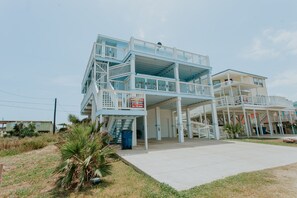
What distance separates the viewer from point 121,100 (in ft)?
31.8

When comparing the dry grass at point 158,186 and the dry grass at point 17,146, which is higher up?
the dry grass at point 17,146

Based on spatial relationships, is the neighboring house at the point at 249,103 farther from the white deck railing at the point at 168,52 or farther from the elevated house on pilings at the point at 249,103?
the white deck railing at the point at 168,52

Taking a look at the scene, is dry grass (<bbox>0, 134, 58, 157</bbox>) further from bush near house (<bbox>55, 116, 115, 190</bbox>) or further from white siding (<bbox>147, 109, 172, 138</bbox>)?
bush near house (<bbox>55, 116, 115, 190</bbox>)

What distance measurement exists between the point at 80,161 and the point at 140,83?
818 cm

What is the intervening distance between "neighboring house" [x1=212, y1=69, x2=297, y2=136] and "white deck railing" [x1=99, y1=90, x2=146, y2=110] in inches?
549

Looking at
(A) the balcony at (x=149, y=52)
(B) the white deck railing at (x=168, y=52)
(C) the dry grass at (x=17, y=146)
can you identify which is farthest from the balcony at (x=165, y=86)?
(C) the dry grass at (x=17, y=146)

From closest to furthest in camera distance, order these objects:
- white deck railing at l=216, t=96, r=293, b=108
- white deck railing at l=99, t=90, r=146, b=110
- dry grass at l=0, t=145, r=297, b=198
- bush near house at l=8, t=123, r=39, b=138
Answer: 1. dry grass at l=0, t=145, r=297, b=198
2. white deck railing at l=99, t=90, r=146, b=110
3. white deck railing at l=216, t=96, r=293, b=108
4. bush near house at l=8, t=123, r=39, b=138

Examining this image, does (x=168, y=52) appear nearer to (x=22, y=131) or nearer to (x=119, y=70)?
(x=119, y=70)

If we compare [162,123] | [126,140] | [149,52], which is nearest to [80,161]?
[126,140]

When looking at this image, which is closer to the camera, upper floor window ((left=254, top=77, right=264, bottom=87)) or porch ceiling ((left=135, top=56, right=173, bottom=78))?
porch ceiling ((left=135, top=56, right=173, bottom=78))

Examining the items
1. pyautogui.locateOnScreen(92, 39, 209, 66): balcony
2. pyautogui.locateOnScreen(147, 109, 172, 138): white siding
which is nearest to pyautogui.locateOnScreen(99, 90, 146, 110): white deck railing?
pyautogui.locateOnScreen(92, 39, 209, 66): balcony

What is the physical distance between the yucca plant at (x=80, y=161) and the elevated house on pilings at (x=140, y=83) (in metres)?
3.88

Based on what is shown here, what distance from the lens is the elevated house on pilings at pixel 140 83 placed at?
9.78m

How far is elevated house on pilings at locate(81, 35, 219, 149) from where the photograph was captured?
9.78 m
